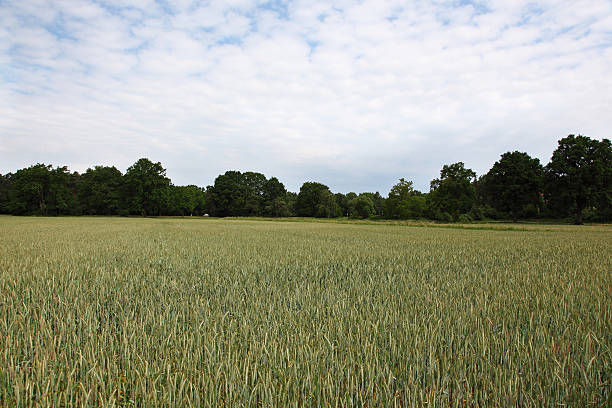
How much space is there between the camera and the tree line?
141 feet

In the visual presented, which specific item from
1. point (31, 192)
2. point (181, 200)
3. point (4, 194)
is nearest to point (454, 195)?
point (181, 200)

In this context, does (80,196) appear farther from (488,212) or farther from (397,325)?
(488,212)

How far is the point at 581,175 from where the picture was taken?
4200 centimetres

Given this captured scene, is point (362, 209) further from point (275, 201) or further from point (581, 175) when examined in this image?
point (581, 175)

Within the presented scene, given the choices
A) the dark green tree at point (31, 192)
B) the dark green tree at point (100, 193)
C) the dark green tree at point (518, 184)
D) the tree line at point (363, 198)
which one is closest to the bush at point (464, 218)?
the tree line at point (363, 198)

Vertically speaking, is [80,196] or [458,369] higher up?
[80,196]

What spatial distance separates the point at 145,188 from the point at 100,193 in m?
13.5

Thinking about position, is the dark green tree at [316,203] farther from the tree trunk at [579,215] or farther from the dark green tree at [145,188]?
the tree trunk at [579,215]

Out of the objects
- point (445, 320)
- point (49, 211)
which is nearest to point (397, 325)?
point (445, 320)

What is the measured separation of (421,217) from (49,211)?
79.6 metres

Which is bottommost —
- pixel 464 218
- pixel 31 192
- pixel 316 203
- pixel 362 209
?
pixel 464 218

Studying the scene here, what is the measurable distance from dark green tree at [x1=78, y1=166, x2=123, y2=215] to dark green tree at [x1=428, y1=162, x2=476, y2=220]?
65.2 metres

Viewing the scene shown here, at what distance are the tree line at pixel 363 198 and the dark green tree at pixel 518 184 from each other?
145mm

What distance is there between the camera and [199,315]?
297 centimetres
